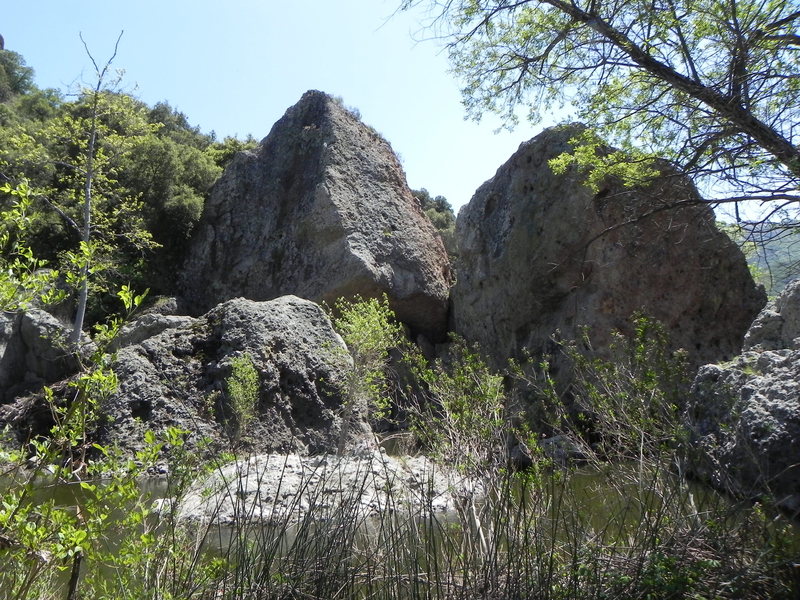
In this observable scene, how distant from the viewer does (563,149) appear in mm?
15281

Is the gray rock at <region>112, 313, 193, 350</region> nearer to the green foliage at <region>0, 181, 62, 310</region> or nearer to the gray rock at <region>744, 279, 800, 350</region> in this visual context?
the gray rock at <region>744, 279, 800, 350</region>

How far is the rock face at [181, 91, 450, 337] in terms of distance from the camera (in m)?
18.6

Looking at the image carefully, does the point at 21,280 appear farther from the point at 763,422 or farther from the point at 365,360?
the point at 365,360

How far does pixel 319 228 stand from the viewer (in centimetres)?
1911

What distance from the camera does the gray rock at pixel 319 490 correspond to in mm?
3684

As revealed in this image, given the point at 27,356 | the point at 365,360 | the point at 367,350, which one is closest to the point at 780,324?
the point at 367,350

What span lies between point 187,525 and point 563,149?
12.6 m

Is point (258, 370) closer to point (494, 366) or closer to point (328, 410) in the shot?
point (328, 410)

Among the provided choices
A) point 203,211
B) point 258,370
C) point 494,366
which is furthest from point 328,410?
point 203,211

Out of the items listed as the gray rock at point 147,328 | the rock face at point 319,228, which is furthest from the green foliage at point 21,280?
the rock face at point 319,228

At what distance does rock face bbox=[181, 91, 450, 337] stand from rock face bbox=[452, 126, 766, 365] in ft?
6.06

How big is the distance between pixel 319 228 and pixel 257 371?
795cm

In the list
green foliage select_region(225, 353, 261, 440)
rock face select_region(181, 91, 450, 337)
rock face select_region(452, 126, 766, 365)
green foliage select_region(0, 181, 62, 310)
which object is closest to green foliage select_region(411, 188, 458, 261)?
rock face select_region(181, 91, 450, 337)

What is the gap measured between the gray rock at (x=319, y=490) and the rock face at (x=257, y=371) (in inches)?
38.1
